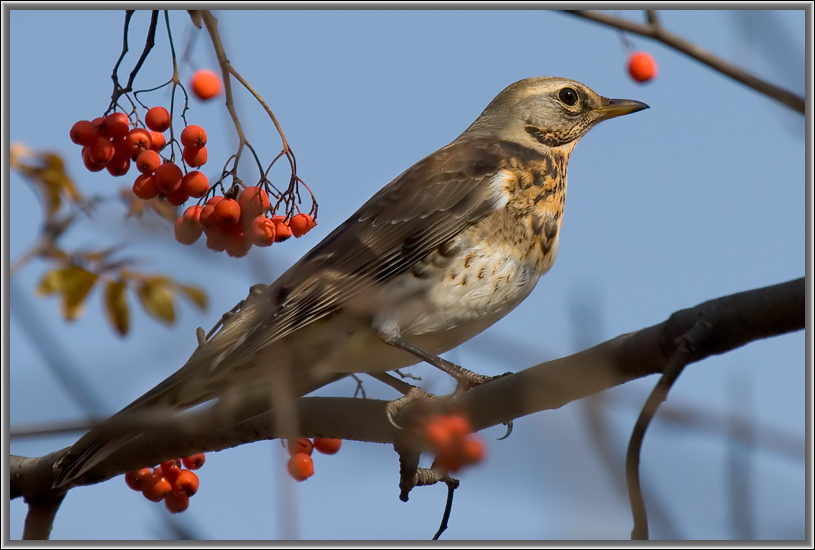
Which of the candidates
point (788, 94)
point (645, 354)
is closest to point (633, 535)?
point (645, 354)

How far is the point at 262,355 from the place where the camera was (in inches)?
144

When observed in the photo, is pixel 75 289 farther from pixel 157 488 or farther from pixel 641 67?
pixel 641 67

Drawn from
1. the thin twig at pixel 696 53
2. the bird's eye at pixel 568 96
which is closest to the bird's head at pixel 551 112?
the bird's eye at pixel 568 96

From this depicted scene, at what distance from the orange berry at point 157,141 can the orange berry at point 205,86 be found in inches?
12.7

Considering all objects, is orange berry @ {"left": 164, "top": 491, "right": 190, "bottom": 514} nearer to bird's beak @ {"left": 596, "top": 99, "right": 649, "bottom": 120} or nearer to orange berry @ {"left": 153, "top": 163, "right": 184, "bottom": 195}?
orange berry @ {"left": 153, "top": 163, "right": 184, "bottom": 195}

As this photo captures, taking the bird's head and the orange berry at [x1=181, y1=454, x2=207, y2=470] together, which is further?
the bird's head

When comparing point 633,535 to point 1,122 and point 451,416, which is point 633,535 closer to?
point 451,416

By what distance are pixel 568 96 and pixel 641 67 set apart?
5.34ft

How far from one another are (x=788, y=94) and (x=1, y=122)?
2380 millimetres

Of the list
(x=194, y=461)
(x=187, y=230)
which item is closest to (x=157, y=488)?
(x=194, y=461)

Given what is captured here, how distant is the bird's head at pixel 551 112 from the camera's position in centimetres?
490

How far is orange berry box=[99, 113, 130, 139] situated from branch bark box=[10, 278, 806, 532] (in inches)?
42.4

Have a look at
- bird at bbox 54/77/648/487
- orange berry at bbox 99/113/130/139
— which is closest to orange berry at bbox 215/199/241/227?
bird at bbox 54/77/648/487

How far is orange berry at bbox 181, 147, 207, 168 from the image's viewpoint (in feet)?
11.5
